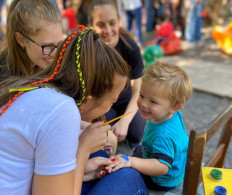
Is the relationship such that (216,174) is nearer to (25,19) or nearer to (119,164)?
(119,164)

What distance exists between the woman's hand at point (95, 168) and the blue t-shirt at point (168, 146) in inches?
9.6

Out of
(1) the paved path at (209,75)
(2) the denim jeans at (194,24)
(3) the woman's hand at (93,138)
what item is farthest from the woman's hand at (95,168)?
(2) the denim jeans at (194,24)

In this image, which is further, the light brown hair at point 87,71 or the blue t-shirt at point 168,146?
the blue t-shirt at point 168,146

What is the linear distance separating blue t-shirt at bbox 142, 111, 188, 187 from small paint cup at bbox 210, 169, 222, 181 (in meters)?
0.19

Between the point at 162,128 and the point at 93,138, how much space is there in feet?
1.33

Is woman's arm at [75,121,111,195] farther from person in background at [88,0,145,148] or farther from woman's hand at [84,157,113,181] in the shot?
person in background at [88,0,145,148]

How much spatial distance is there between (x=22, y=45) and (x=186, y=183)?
3.90 ft

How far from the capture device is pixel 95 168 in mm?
1293

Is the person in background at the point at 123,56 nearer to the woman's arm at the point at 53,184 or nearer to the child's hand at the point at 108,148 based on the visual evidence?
the child's hand at the point at 108,148

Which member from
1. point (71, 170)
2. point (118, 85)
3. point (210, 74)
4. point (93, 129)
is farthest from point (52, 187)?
point (210, 74)

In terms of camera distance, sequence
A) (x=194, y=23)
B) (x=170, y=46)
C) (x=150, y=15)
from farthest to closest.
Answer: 1. (x=150, y=15)
2. (x=194, y=23)
3. (x=170, y=46)

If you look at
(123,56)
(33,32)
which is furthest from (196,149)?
(123,56)

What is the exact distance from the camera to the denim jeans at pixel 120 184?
1.15m

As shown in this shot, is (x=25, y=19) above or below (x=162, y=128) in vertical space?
above
